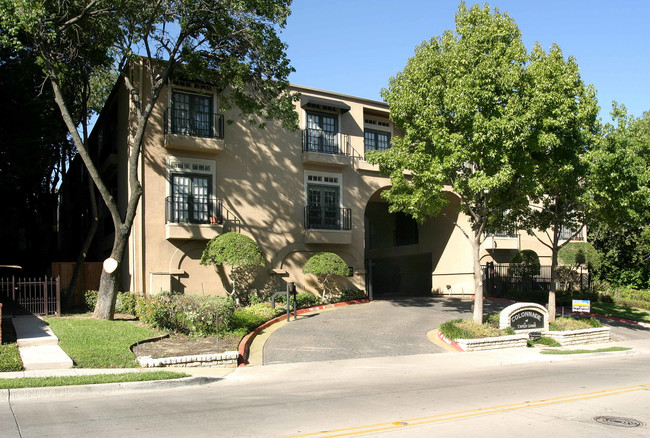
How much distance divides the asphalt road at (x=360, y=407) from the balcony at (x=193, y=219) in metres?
10.1

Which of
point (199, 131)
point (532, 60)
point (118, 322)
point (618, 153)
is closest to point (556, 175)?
point (618, 153)

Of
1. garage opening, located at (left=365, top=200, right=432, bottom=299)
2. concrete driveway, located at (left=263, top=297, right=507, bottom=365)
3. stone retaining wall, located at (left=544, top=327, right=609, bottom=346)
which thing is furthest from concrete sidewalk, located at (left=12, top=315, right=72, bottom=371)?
garage opening, located at (left=365, top=200, right=432, bottom=299)

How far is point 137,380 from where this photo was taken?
1101 cm

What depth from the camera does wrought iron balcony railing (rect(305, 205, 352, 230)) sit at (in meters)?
26.0

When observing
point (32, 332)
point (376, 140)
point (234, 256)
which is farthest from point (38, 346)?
point (376, 140)

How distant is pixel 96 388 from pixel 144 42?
12771 mm

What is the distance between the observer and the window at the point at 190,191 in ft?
74.7

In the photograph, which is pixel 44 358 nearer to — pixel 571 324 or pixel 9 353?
pixel 9 353

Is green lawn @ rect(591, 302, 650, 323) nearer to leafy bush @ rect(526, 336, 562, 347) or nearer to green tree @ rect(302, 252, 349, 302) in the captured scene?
leafy bush @ rect(526, 336, 562, 347)

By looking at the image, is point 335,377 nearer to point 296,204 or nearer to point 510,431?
point 510,431

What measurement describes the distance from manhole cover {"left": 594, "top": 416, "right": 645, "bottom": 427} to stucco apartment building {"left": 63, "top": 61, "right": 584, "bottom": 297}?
13.7 metres

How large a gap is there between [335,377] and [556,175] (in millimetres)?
11514

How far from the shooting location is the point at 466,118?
711 inches

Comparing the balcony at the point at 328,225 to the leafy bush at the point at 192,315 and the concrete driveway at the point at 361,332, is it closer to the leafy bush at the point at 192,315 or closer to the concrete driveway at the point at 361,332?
the concrete driveway at the point at 361,332
